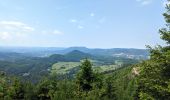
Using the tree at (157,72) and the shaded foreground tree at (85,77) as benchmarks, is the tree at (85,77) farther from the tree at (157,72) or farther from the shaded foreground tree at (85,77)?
the tree at (157,72)

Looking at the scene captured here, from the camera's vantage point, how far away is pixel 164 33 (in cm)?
2297

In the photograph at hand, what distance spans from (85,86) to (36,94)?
698 inches

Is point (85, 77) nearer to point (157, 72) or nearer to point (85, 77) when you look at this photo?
point (85, 77)

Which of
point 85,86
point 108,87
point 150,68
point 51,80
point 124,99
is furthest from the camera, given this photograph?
point 124,99

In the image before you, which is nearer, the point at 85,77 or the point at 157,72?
the point at 157,72

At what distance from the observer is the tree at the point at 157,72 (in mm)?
21844

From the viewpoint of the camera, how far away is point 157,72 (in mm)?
22531

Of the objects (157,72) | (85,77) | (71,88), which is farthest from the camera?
(71,88)

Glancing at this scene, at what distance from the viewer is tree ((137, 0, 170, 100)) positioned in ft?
71.7

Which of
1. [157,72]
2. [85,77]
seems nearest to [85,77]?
[85,77]

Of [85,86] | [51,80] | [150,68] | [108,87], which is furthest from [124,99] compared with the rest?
[150,68]

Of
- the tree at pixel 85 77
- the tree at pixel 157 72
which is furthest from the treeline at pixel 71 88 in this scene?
the tree at pixel 157 72

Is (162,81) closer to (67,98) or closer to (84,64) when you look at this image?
(84,64)

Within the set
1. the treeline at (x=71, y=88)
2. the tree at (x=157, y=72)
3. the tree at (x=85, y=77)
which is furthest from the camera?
the tree at (x=85, y=77)
